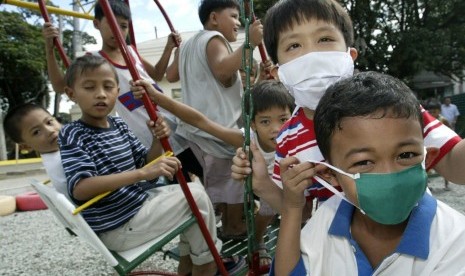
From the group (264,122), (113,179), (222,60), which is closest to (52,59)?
(222,60)

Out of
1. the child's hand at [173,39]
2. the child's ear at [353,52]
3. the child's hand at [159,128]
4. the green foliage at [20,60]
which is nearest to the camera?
the child's ear at [353,52]

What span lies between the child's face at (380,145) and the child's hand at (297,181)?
0.39ft

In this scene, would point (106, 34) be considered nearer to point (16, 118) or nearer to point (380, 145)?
point (16, 118)

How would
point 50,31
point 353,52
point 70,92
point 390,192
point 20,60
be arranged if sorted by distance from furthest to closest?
point 20,60 → point 50,31 → point 70,92 → point 353,52 → point 390,192

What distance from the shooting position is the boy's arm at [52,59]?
2896 mm

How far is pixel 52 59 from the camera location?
121 inches

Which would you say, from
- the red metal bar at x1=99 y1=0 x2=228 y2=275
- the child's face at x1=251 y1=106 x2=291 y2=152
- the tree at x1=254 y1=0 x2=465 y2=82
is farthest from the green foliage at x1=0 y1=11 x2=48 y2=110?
the child's face at x1=251 y1=106 x2=291 y2=152

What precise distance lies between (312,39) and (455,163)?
2.08ft

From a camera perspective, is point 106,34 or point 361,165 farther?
point 106,34

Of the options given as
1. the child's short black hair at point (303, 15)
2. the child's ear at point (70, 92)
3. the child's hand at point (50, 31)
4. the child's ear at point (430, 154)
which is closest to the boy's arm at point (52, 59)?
the child's hand at point (50, 31)

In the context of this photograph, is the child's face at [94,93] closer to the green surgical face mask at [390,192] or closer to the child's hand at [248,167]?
the child's hand at [248,167]

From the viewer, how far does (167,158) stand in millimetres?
2113

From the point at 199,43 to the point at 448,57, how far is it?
17.5m

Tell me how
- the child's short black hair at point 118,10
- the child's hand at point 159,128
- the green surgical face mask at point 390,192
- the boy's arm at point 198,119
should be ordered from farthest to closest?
the child's short black hair at point 118,10 → the boy's arm at point 198,119 → the child's hand at point 159,128 → the green surgical face mask at point 390,192
